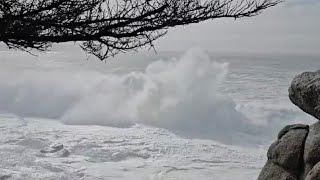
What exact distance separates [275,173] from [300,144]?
476 millimetres

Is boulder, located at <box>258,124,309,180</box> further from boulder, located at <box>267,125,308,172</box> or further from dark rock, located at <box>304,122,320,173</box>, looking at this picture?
dark rock, located at <box>304,122,320,173</box>

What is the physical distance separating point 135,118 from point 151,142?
13.5 m

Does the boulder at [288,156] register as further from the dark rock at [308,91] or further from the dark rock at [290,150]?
the dark rock at [308,91]

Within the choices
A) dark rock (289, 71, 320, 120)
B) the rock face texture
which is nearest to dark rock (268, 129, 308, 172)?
the rock face texture

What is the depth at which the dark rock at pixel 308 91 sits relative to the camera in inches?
221

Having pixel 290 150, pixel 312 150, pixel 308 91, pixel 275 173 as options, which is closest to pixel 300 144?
Result: pixel 290 150

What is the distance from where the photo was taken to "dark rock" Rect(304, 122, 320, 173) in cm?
555

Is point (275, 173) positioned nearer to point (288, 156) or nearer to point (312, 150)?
point (288, 156)

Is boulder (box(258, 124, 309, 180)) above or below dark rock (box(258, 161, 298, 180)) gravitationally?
above

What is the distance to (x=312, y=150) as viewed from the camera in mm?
5582

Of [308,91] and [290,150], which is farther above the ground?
[308,91]

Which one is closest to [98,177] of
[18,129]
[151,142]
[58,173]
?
[58,173]

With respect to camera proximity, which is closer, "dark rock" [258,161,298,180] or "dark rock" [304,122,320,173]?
"dark rock" [304,122,320,173]

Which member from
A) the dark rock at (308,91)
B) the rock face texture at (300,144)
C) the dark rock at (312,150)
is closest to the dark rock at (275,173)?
the rock face texture at (300,144)
